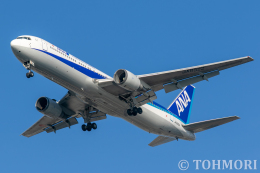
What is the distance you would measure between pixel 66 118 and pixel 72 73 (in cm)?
850

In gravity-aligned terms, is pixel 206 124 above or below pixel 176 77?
below

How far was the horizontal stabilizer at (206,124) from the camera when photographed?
30925 millimetres

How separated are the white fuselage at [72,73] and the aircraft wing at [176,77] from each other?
84 cm

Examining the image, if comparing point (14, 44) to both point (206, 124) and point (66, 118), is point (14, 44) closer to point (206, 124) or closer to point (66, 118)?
point (66, 118)

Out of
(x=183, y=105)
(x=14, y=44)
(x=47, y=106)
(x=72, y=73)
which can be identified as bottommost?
(x=47, y=106)

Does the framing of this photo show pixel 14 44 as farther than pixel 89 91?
No

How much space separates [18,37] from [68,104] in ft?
28.8

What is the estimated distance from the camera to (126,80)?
26781 millimetres

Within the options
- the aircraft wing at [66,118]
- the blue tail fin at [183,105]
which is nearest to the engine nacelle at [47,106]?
the aircraft wing at [66,118]

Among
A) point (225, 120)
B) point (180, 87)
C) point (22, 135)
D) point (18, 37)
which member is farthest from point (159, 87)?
point (22, 135)

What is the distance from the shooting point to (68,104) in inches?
1296

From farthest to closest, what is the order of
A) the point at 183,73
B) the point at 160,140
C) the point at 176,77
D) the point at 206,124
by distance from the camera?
1. the point at 160,140
2. the point at 206,124
3. the point at 176,77
4. the point at 183,73

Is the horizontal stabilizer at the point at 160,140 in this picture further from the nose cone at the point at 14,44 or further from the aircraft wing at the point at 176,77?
the nose cone at the point at 14,44

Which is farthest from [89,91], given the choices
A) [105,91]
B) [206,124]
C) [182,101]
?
[182,101]
